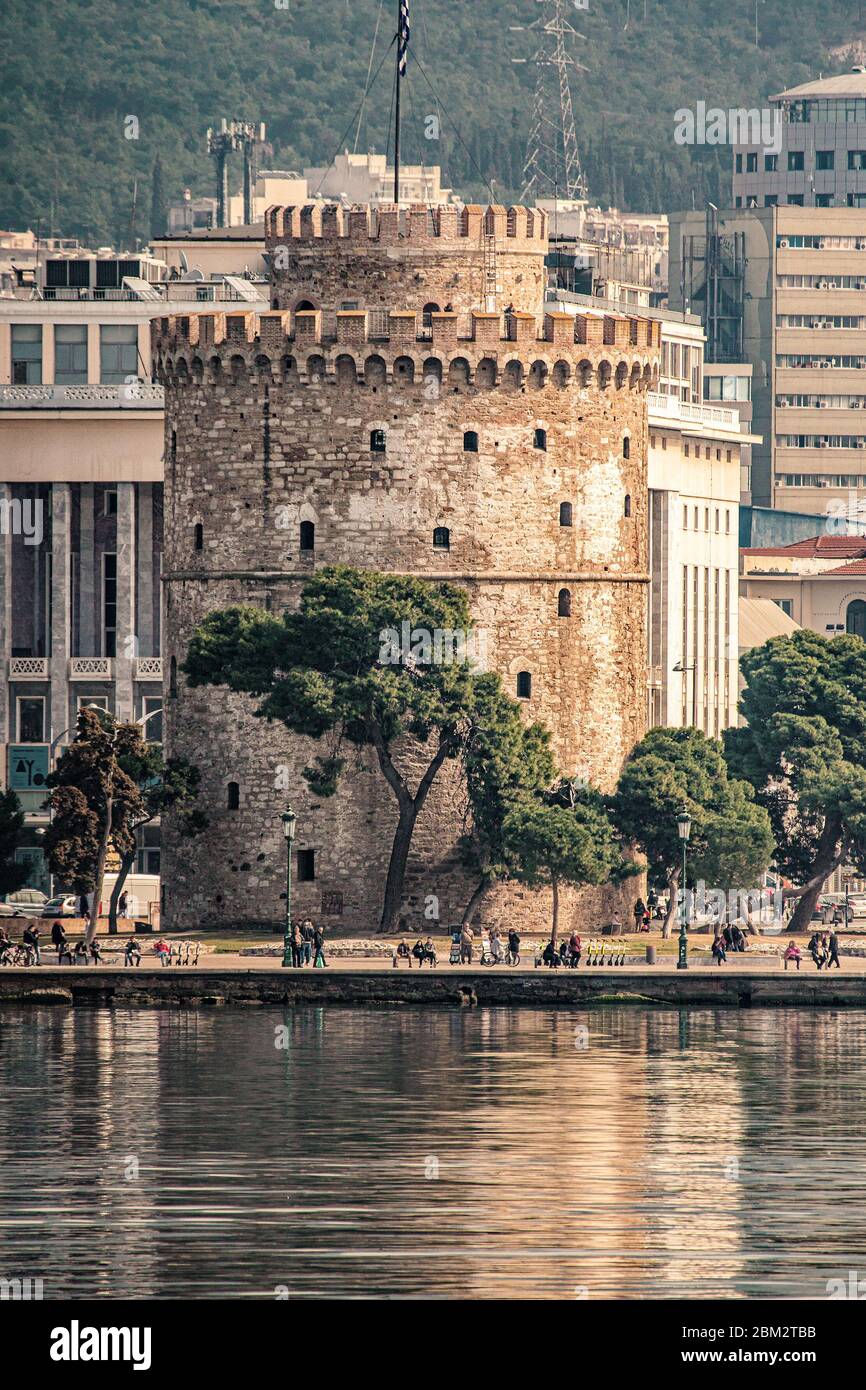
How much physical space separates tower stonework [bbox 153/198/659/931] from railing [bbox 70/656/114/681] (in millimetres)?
40411

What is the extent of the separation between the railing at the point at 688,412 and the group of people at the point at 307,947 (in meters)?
68.8

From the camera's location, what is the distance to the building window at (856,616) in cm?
19275

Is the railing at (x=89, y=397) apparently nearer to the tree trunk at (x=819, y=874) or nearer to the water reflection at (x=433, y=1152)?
the tree trunk at (x=819, y=874)

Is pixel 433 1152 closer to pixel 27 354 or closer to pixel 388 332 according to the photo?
pixel 388 332

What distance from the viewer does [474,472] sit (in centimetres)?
11606

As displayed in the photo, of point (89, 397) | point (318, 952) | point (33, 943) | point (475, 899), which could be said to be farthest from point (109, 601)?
point (318, 952)

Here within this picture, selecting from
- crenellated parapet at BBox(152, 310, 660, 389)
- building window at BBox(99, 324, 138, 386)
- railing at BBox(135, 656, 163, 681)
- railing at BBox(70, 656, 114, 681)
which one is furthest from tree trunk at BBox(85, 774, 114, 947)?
building window at BBox(99, 324, 138, 386)

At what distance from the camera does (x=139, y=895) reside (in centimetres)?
14425

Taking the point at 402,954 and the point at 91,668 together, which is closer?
the point at 402,954

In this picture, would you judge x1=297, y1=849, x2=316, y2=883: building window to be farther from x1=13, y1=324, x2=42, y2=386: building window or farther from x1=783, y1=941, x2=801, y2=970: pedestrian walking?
x1=13, y1=324, x2=42, y2=386: building window

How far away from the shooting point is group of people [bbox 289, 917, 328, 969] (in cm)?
10338

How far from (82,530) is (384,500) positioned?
156 ft
